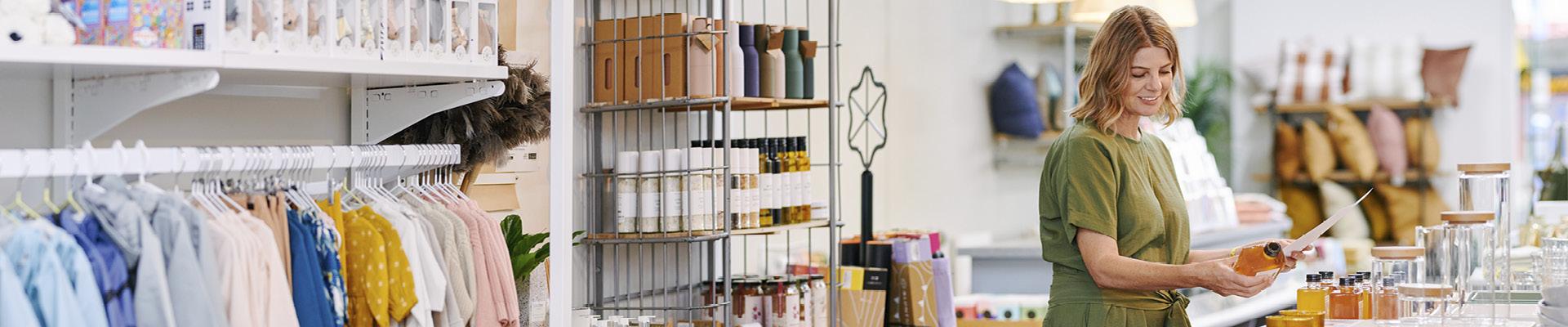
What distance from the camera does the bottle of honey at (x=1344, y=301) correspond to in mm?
2652

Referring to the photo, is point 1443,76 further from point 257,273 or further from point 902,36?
point 257,273

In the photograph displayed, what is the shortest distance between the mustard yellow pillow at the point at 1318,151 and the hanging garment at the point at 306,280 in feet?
22.9

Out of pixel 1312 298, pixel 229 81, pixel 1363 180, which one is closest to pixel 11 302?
pixel 229 81

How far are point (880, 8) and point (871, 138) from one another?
637 millimetres

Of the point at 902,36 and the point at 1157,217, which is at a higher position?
the point at 902,36

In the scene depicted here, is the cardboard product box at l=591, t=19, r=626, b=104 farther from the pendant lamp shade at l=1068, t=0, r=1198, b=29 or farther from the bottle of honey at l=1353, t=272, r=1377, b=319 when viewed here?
the pendant lamp shade at l=1068, t=0, r=1198, b=29

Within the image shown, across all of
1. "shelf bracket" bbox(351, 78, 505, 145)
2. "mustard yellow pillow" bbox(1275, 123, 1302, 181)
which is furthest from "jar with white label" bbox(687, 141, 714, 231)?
"mustard yellow pillow" bbox(1275, 123, 1302, 181)

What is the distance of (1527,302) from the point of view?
307cm

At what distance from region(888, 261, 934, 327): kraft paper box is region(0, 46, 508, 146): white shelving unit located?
1355 millimetres

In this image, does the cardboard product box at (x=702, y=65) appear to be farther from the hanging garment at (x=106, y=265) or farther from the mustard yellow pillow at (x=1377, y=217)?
the mustard yellow pillow at (x=1377, y=217)

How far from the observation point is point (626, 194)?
3.19 metres

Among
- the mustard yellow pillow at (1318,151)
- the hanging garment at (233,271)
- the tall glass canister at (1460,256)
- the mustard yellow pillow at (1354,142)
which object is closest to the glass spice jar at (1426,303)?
the tall glass canister at (1460,256)

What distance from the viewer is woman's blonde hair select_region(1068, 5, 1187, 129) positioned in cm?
254

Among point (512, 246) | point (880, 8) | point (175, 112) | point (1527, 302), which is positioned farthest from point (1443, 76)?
point (175, 112)
